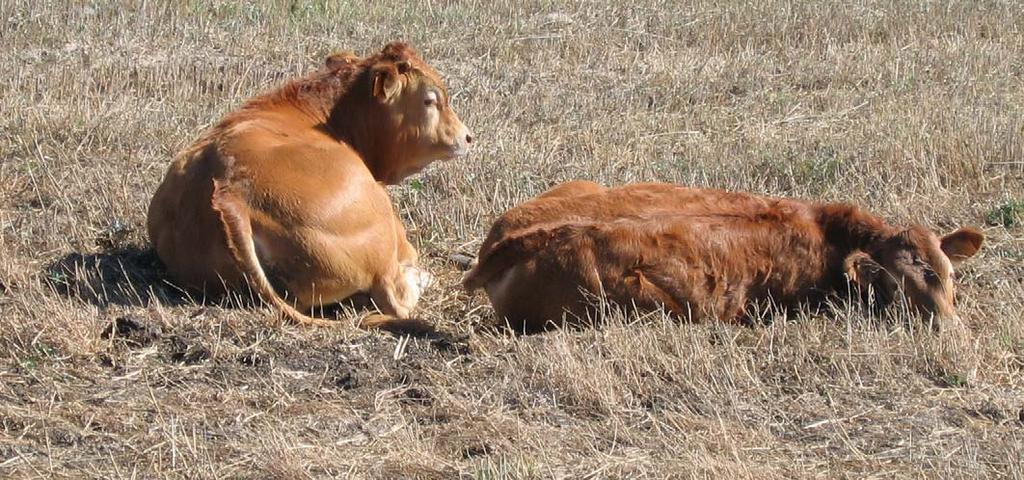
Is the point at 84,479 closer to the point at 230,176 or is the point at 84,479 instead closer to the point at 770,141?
the point at 230,176

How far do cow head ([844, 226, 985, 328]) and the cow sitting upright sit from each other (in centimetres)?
241

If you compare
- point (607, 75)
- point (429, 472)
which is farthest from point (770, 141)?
point (429, 472)

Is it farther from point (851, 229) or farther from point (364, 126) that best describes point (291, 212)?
point (851, 229)

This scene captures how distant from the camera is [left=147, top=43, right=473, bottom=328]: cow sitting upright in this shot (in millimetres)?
7527

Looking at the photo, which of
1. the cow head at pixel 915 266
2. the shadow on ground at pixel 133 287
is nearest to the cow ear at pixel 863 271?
the cow head at pixel 915 266

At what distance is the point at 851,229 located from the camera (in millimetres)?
8016

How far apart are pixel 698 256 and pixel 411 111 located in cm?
213

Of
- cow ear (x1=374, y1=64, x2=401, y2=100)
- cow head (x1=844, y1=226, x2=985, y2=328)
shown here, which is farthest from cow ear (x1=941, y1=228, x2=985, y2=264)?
cow ear (x1=374, y1=64, x2=401, y2=100)

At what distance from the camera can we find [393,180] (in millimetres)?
9086

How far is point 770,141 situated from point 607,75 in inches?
111

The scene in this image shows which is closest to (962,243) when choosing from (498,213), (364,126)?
(498,213)

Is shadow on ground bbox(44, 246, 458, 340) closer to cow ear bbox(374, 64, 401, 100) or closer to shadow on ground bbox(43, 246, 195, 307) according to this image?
shadow on ground bbox(43, 246, 195, 307)

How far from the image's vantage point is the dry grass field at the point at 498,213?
599 cm

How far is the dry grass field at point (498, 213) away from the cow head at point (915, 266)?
0.19 meters
